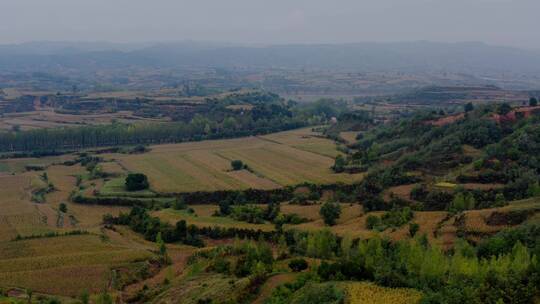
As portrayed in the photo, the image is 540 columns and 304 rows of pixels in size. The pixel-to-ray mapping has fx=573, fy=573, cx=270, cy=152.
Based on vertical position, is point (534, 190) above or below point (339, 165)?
above

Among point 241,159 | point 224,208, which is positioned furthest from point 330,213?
point 241,159

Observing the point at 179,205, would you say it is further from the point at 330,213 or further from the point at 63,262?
the point at 63,262

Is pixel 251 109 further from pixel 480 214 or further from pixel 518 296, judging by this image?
pixel 518 296

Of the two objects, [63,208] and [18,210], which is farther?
[63,208]

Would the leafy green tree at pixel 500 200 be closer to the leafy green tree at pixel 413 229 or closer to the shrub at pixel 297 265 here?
the leafy green tree at pixel 413 229

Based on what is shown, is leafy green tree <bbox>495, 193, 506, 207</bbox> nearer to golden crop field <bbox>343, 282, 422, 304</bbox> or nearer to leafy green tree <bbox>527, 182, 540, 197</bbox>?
leafy green tree <bbox>527, 182, 540, 197</bbox>

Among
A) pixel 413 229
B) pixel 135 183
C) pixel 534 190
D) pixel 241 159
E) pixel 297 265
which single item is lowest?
pixel 135 183
